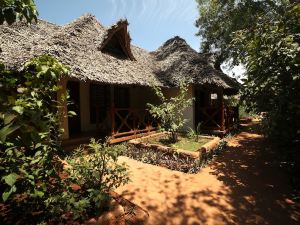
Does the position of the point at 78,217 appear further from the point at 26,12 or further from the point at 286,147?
the point at 286,147

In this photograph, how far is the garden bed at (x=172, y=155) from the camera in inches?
244

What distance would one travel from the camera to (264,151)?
8172 mm

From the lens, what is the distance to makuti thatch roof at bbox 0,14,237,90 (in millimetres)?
6547

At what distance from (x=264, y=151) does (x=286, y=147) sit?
352cm

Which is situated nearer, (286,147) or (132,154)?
(286,147)

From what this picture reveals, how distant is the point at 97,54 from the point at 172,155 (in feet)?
16.9

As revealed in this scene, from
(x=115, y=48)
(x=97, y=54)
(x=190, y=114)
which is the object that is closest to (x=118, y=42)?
(x=115, y=48)

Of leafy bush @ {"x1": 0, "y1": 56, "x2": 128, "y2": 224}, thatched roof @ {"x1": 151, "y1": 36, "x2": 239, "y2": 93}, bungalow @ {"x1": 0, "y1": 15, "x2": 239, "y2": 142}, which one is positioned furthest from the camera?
thatched roof @ {"x1": 151, "y1": 36, "x2": 239, "y2": 93}

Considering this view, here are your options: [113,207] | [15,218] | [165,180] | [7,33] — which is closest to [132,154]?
[165,180]

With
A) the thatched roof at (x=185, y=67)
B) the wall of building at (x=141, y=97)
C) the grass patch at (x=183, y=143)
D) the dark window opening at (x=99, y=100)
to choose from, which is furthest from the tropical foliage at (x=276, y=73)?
the wall of building at (x=141, y=97)

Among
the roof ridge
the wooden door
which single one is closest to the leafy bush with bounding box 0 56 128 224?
the wooden door

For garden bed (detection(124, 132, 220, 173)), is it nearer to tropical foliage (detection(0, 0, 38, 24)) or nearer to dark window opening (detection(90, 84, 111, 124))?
dark window opening (detection(90, 84, 111, 124))

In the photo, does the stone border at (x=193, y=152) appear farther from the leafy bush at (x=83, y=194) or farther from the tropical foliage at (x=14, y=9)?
the tropical foliage at (x=14, y=9)

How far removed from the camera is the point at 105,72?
7.84m
